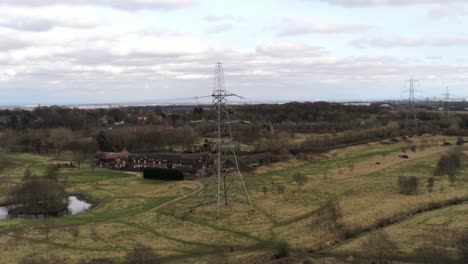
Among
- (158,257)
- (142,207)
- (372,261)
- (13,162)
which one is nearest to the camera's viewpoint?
(372,261)

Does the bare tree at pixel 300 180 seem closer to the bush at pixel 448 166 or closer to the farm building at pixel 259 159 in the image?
the farm building at pixel 259 159

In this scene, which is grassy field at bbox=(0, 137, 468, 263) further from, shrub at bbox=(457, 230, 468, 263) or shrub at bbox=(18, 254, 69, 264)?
shrub at bbox=(457, 230, 468, 263)

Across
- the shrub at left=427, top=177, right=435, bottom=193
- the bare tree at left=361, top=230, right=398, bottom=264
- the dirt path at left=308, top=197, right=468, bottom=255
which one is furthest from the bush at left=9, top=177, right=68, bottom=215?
the shrub at left=427, top=177, right=435, bottom=193

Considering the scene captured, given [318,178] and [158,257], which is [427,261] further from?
[318,178]

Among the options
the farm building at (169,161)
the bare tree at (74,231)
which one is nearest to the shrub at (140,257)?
the bare tree at (74,231)

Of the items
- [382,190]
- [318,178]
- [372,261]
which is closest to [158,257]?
[372,261]

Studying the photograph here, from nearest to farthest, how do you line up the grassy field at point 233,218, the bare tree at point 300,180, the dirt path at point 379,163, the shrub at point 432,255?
the shrub at point 432,255, the grassy field at point 233,218, the bare tree at point 300,180, the dirt path at point 379,163

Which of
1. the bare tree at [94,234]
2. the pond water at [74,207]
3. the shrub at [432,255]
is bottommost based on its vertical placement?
the pond water at [74,207]
